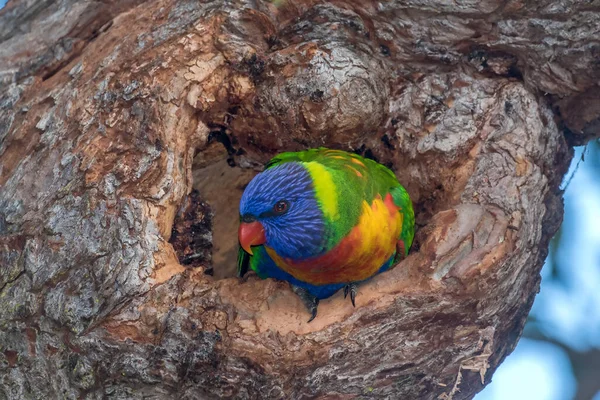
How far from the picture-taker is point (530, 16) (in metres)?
2.76

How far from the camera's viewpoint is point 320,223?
2.57 meters

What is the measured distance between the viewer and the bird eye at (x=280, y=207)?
263 centimetres

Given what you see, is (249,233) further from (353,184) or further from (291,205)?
(353,184)

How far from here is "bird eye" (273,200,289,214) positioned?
104 inches

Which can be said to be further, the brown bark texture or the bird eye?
the bird eye

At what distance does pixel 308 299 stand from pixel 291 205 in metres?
0.49

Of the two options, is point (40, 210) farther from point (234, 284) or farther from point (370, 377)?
point (370, 377)

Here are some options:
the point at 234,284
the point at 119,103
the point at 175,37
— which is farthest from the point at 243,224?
the point at 175,37

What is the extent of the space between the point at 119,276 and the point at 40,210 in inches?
20.3

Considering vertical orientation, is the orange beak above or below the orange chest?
above

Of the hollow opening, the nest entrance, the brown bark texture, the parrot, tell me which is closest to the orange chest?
the parrot

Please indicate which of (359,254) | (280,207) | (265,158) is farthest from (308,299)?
(265,158)

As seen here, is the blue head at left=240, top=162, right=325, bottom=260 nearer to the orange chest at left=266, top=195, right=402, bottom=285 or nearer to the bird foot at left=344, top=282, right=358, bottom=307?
the orange chest at left=266, top=195, right=402, bottom=285

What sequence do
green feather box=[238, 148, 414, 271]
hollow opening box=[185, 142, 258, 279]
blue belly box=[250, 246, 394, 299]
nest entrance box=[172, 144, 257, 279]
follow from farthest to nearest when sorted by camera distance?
hollow opening box=[185, 142, 258, 279], nest entrance box=[172, 144, 257, 279], blue belly box=[250, 246, 394, 299], green feather box=[238, 148, 414, 271]
